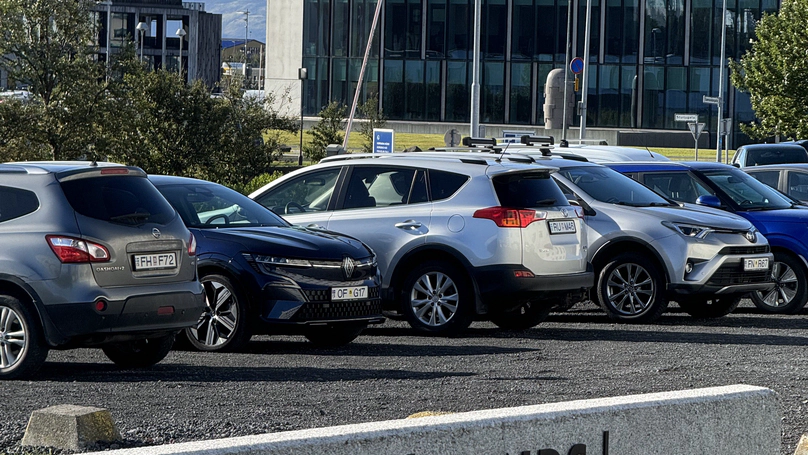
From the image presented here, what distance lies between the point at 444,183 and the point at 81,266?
4.34 meters

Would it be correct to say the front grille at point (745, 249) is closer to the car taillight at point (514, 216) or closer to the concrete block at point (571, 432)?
the car taillight at point (514, 216)

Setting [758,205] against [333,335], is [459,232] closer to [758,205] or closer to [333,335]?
[333,335]

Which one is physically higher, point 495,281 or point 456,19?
point 456,19

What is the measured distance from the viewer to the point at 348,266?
417 inches

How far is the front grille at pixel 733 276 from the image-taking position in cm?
1320

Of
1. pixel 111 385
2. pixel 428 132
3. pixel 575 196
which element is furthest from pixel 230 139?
pixel 428 132

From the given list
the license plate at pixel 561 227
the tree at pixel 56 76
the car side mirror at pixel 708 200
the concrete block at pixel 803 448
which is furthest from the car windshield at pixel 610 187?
the tree at pixel 56 76

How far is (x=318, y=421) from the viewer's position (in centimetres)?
725

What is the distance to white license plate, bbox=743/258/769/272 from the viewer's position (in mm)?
13352

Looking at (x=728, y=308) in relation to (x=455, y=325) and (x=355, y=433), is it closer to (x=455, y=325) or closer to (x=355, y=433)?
(x=455, y=325)

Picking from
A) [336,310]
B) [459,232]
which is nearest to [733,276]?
[459,232]

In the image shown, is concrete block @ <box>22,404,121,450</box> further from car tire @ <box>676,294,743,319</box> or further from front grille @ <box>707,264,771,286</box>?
car tire @ <box>676,294,743,319</box>

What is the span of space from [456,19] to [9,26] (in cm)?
4362

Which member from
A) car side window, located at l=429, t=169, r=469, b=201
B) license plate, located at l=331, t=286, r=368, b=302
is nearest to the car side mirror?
car side window, located at l=429, t=169, r=469, b=201
